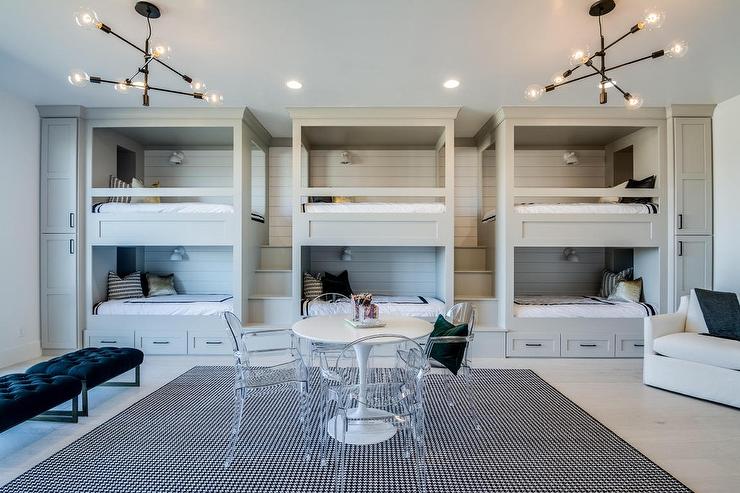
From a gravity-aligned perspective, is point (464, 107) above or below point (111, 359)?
above

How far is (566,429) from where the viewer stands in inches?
101

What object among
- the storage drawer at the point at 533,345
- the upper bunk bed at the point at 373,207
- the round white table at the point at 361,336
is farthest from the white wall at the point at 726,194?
the round white table at the point at 361,336

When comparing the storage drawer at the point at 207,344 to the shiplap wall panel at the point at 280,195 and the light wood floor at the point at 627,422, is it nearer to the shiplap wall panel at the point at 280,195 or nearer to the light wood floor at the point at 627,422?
the light wood floor at the point at 627,422

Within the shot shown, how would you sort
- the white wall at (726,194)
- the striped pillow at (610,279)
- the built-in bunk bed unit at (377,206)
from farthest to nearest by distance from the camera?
the striped pillow at (610,279) → the built-in bunk bed unit at (377,206) → the white wall at (726,194)

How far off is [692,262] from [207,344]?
5409mm

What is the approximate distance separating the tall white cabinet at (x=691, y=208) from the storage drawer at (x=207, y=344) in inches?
197

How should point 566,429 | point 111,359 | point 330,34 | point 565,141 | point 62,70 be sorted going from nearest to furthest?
point 566,429 < point 330,34 < point 111,359 < point 62,70 < point 565,141

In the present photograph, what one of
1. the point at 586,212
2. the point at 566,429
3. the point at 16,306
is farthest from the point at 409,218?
the point at 16,306

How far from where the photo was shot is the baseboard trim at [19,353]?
379cm

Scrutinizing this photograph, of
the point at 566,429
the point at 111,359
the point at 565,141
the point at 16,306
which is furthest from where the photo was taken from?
the point at 565,141

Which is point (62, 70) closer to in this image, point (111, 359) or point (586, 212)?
point (111, 359)

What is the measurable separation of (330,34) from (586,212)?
3.23 metres

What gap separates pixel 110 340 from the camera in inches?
166

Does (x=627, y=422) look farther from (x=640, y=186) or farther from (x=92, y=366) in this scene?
(x=92, y=366)
